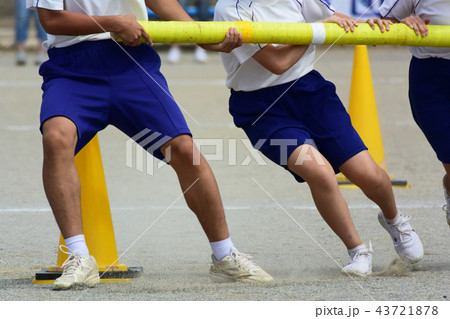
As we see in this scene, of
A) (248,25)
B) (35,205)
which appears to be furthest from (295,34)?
(35,205)

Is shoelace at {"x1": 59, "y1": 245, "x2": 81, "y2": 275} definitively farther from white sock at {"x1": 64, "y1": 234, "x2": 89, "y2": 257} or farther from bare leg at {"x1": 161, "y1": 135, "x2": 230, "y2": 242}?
bare leg at {"x1": 161, "y1": 135, "x2": 230, "y2": 242}

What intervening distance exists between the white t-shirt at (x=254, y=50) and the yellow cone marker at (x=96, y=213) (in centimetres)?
82

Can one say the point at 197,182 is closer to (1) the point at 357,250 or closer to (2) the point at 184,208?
(1) the point at 357,250

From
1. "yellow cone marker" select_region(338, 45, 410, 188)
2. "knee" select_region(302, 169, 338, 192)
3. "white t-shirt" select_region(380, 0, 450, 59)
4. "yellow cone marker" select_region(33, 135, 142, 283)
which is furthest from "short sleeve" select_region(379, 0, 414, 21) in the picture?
"yellow cone marker" select_region(338, 45, 410, 188)

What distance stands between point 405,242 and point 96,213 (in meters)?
1.63

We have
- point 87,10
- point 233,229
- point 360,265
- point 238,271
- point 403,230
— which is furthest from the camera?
point 233,229

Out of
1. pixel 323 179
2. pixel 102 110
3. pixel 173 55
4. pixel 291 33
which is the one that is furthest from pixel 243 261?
pixel 173 55

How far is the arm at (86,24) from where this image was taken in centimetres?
389

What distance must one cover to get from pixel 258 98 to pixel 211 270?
3.04ft

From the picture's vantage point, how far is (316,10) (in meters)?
4.54

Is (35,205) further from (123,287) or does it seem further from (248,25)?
(248,25)

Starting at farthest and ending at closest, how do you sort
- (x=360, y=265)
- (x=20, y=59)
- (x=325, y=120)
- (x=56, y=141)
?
(x=20, y=59) < (x=325, y=120) < (x=360, y=265) < (x=56, y=141)

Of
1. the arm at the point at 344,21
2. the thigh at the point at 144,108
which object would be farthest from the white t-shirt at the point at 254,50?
the thigh at the point at 144,108

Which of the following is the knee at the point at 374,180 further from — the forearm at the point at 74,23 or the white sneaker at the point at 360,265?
the forearm at the point at 74,23
